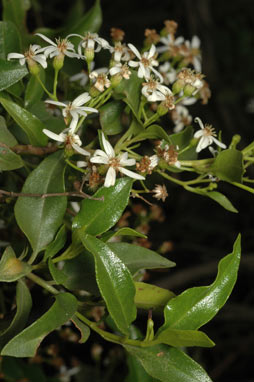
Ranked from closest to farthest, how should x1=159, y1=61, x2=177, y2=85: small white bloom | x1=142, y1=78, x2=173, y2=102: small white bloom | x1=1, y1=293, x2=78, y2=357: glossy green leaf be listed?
x1=1, y1=293, x2=78, y2=357: glossy green leaf → x1=142, y1=78, x2=173, y2=102: small white bloom → x1=159, y1=61, x2=177, y2=85: small white bloom

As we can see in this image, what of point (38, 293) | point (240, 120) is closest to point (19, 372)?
point (38, 293)

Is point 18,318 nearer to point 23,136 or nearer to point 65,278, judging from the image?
point 65,278

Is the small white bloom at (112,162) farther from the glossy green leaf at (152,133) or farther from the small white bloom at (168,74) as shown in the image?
the small white bloom at (168,74)

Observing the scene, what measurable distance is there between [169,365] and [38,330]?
0.37 ft

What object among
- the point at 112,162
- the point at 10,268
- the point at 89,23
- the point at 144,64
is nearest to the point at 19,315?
the point at 10,268

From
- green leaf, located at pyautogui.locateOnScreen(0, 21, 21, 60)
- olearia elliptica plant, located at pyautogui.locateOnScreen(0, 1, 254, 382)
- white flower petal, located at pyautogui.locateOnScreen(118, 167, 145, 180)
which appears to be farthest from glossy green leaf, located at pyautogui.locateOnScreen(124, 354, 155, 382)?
green leaf, located at pyautogui.locateOnScreen(0, 21, 21, 60)

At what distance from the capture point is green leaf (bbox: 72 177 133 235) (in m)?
0.47

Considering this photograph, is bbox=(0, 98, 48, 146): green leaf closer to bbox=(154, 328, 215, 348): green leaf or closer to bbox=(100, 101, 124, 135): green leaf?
bbox=(100, 101, 124, 135): green leaf

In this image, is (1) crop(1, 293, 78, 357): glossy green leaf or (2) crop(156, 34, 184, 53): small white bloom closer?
(1) crop(1, 293, 78, 357): glossy green leaf

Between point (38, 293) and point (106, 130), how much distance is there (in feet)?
0.58

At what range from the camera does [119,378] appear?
3.64 ft

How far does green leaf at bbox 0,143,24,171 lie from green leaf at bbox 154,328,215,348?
19cm

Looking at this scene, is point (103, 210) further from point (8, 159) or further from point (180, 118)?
point (180, 118)

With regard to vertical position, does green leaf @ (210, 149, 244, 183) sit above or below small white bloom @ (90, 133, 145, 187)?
below
